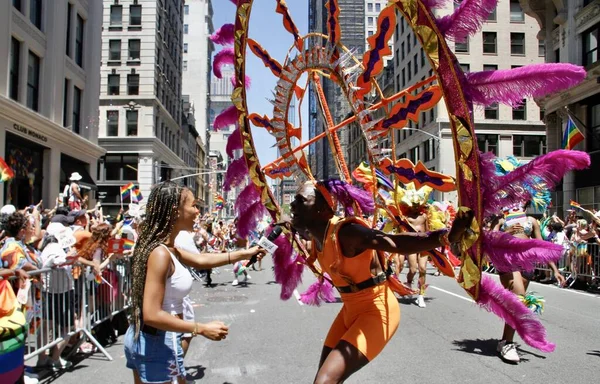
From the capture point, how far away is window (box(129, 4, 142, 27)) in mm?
39375

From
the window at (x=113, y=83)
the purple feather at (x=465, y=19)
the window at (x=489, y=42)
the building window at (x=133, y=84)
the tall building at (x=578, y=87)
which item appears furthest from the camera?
the window at (x=113, y=83)

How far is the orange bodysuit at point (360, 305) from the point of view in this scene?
3.19m

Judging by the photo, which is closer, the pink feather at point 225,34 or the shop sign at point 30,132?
the pink feather at point 225,34

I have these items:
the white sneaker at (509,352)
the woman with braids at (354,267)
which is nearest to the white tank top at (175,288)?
the woman with braids at (354,267)

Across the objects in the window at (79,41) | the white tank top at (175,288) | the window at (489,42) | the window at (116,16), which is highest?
the window at (116,16)

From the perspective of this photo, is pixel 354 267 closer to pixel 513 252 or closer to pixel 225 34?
pixel 513 252

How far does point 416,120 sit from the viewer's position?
152 inches

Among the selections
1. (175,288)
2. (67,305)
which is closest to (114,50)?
(67,305)

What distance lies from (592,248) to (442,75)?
1169 cm

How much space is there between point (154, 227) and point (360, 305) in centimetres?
139

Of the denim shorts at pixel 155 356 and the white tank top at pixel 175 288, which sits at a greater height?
the white tank top at pixel 175 288

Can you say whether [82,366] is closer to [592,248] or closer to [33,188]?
[592,248]

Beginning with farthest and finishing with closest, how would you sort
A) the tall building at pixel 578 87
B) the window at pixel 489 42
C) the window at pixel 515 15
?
1. the window at pixel 489 42
2. the window at pixel 515 15
3. the tall building at pixel 578 87

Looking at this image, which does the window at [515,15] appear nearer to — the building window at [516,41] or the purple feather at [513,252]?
the building window at [516,41]
